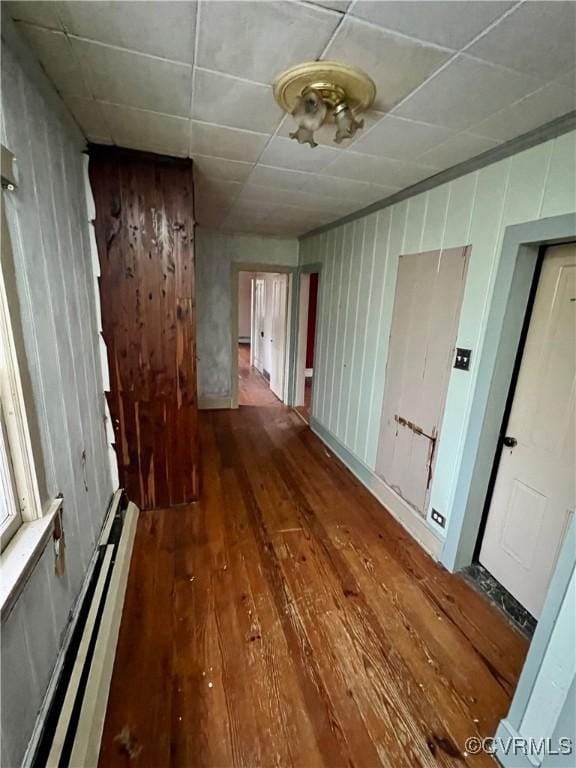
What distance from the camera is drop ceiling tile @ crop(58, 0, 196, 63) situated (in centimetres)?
94

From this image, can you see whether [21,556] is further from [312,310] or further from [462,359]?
[312,310]

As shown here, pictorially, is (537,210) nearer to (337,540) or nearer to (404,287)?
(404,287)

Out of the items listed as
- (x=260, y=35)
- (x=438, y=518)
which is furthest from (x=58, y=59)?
(x=438, y=518)

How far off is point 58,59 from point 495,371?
2313 mm

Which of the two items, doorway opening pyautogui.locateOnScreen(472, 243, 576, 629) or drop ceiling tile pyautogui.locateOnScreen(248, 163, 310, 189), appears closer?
doorway opening pyautogui.locateOnScreen(472, 243, 576, 629)

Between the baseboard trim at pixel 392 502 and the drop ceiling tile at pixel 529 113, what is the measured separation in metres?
2.28

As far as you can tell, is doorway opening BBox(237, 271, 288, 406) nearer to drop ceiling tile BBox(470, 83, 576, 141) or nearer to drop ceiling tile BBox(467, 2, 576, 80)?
drop ceiling tile BBox(470, 83, 576, 141)

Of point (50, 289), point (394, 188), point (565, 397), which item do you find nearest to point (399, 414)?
point (565, 397)

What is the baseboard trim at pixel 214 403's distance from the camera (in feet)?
15.7

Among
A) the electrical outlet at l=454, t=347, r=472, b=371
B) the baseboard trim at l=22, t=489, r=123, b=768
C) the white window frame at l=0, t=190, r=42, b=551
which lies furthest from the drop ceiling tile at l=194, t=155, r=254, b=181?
the baseboard trim at l=22, t=489, r=123, b=768

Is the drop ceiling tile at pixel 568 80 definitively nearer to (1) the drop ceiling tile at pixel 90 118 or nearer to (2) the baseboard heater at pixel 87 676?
(1) the drop ceiling tile at pixel 90 118

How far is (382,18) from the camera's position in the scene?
94cm

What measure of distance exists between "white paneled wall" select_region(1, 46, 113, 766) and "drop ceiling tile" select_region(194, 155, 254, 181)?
2.25 feet

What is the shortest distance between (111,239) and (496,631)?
316 centimetres
